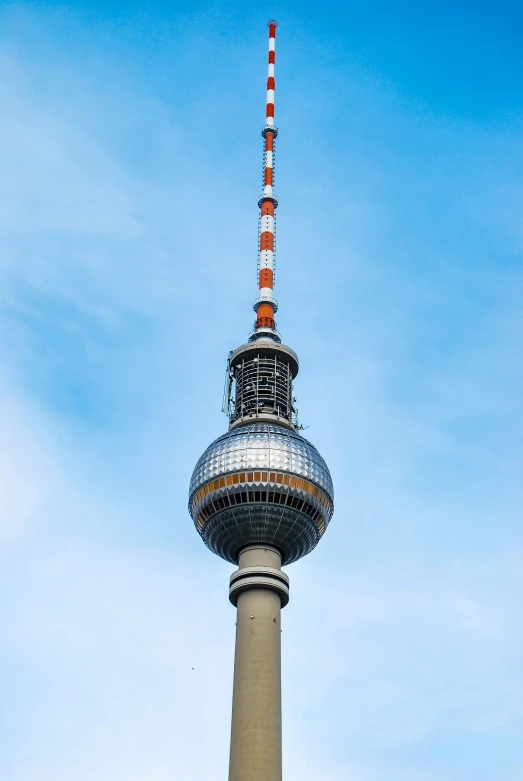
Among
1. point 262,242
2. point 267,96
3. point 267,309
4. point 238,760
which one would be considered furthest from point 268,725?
point 267,96

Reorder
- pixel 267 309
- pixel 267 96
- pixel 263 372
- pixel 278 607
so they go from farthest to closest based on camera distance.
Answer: pixel 267 96 → pixel 267 309 → pixel 263 372 → pixel 278 607

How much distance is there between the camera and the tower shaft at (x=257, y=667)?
67.2 metres

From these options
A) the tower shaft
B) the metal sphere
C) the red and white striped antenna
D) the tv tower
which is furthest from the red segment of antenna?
the tower shaft

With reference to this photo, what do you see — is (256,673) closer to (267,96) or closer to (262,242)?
(262,242)

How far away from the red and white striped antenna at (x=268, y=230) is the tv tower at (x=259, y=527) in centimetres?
1003

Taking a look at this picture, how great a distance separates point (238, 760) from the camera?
6738cm

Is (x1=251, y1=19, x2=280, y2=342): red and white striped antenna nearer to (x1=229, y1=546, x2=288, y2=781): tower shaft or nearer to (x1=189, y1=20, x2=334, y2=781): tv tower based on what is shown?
(x1=189, y1=20, x2=334, y2=781): tv tower

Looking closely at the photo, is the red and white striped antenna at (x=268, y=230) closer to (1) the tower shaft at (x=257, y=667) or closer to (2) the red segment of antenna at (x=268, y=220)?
(2) the red segment of antenna at (x=268, y=220)

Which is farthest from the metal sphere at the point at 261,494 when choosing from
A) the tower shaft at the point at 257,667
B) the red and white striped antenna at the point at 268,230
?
the red and white striped antenna at the point at 268,230

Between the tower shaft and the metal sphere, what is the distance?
6.43 feet

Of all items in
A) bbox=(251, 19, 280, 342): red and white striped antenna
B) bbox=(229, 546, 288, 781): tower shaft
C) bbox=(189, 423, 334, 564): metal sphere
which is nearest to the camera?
bbox=(229, 546, 288, 781): tower shaft

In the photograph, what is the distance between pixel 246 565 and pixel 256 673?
31.7 ft

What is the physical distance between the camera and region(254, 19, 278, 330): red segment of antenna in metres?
95.8

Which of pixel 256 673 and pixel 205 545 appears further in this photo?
pixel 205 545
